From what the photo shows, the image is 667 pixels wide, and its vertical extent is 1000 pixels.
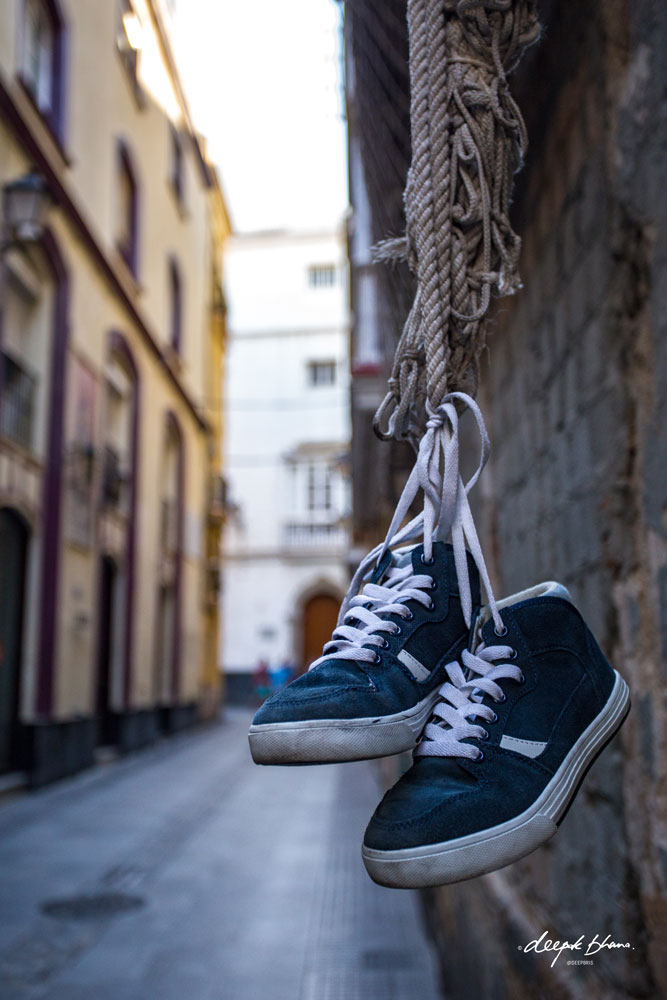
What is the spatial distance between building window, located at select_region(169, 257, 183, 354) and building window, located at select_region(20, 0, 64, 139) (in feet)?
23.7

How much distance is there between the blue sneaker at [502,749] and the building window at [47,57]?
444 inches

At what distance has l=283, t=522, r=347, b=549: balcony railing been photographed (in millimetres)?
29266

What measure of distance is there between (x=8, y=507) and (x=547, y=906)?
8.57m

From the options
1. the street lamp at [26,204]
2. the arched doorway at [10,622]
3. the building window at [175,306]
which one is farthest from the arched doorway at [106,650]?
the building window at [175,306]

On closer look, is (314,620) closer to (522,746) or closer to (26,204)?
(26,204)

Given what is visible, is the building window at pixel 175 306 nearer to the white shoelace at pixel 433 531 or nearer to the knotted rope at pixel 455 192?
the knotted rope at pixel 455 192

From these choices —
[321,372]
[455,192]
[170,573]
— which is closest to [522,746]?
[455,192]

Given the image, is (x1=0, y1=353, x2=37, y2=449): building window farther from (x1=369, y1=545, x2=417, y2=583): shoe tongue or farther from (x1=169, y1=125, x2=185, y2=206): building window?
(x1=369, y1=545, x2=417, y2=583): shoe tongue

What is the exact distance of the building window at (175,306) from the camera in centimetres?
1904

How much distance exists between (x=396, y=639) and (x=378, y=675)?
0.20 feet

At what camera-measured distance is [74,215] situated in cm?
1201

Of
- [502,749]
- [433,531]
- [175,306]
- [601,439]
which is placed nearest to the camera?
[502,749]

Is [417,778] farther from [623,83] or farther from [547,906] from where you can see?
[547,906]
